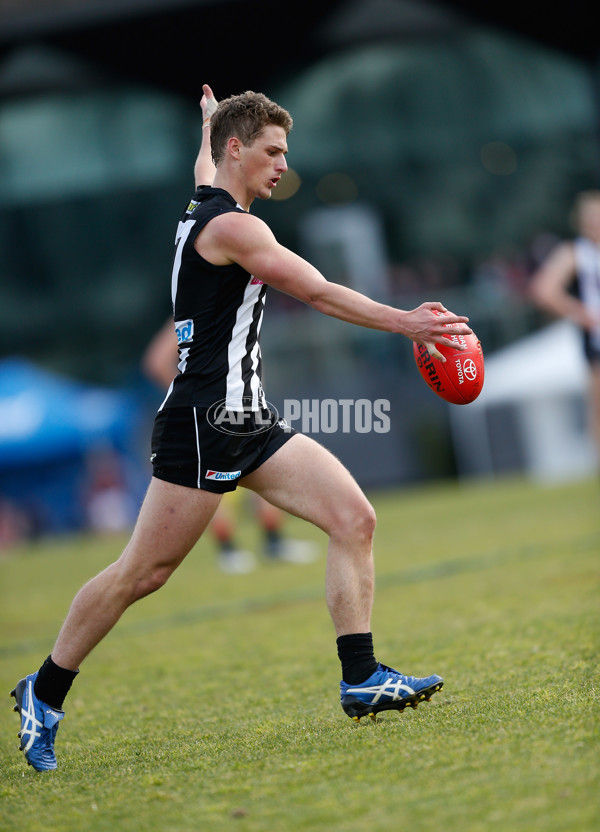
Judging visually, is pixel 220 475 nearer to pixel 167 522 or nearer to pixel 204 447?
pixel 204 447

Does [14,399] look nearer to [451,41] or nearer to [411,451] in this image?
[411,451]

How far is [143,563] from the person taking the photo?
13.6 feet

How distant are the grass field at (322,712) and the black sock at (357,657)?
0.60 feet

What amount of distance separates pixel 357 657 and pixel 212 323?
139 cm

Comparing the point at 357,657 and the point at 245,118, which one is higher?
the point at 245,118

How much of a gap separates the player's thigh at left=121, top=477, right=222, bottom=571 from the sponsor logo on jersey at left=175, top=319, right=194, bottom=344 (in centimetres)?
55

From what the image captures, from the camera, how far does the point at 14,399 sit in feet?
63.9

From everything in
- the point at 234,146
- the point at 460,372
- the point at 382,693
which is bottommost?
the point at 382,693

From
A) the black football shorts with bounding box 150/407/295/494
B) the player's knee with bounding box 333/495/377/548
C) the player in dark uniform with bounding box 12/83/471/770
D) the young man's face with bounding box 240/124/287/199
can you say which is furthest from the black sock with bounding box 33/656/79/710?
the young man's face with bounding box 240/124/287/199

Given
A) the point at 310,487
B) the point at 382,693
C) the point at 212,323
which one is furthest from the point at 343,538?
the point at 212,323

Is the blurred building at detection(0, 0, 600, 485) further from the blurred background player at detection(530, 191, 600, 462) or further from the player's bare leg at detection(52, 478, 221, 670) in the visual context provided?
the player's bare leg at detection(52, 478, 221, 670)

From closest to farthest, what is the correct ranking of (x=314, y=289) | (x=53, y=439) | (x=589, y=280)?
(x=314, y=289) < (x=589, y=280) < (x=53, y=439)

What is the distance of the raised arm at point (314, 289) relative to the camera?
3898mm

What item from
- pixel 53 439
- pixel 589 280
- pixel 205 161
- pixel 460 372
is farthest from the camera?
pixel 53 439
